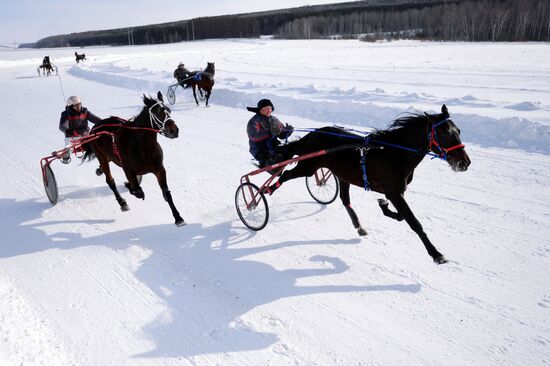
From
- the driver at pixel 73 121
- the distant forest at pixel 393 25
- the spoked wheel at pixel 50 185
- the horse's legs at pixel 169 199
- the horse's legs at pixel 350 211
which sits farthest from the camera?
the distant forest at pixel 393 25

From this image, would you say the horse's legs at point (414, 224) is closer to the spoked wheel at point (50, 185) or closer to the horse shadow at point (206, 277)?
the horse shadow at point (206, 277)

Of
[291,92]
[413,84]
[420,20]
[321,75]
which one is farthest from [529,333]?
[420,20]

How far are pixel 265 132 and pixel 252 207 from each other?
41.8 inches

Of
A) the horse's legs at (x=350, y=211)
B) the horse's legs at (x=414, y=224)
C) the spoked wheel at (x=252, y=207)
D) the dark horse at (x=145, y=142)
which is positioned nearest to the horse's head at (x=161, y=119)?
the dark horse at (x=145, y=142)

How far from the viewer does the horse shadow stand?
3.44 m

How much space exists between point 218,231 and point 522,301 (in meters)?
3.56

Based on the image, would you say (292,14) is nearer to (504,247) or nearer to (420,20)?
(420,20)

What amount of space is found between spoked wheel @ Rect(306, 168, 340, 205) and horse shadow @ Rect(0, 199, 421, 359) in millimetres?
1194

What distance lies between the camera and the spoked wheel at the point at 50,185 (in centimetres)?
653

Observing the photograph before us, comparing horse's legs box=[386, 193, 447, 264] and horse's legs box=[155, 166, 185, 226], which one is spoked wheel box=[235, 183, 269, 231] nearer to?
horse's legs box=[155, 166, 185, 226]

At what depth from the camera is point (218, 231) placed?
5.43 metres

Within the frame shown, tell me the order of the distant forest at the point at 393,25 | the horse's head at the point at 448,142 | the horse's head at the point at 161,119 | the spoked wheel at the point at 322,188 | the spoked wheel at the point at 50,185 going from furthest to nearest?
the distant forest at the point at 393,25 < the spoked wheel at the point at 50,185 < the spoked wheel at the point at 322,188 < the horse's head at the point at 161,119 < the horse's head at the point at 448,142

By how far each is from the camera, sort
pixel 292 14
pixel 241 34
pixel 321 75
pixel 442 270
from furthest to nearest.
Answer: pixel 292 14 < pixel 241 34 < pixel 321 75 < pixel 442 270

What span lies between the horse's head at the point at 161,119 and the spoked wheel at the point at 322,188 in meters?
2.17
